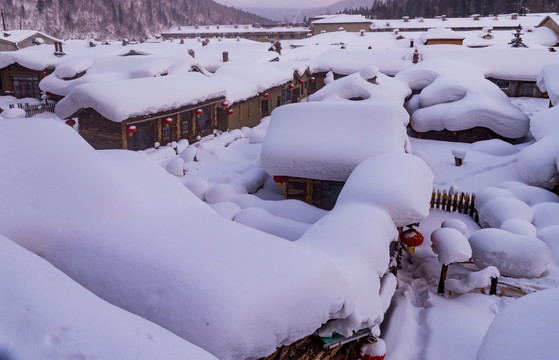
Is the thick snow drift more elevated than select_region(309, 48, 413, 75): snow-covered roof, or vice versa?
select_region(309, 48, 413, 75): snow-covered roof

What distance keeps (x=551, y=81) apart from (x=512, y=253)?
539 inches

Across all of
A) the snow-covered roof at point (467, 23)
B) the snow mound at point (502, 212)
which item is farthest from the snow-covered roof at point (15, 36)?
the snow mound at point (502, 212)

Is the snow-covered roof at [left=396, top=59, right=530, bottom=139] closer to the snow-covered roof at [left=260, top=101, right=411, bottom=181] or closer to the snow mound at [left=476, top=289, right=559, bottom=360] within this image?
the snow-covered roof at [left=260, top=101, right=411, bottom=181]

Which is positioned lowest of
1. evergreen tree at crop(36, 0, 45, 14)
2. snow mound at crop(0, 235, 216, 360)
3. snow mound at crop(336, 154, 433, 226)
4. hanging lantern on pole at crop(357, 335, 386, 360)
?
hanging lantern on pole at crop(357, 335, 386, 360)

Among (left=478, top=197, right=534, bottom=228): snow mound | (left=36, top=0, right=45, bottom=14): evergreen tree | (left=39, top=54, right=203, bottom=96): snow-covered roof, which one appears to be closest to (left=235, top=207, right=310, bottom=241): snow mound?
(left=478, top=197, right=534, bottom=228): snow mound

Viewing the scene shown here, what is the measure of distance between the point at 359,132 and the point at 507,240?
16.3ft

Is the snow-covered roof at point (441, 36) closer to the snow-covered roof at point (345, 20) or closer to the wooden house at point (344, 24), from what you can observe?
the wooden house at point (344, 24)

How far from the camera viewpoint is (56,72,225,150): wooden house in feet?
57.7

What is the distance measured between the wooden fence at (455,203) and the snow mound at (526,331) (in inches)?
432

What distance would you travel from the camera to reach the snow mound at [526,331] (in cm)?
308

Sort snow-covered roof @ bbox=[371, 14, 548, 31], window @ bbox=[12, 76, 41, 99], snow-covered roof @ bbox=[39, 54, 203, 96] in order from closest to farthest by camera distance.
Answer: snow-covered roof @ bbox=[39, 54, 203, 96] → window @ bbox=[12, 76, 41, 99] → snow-covered roof @ bbox=[371, 14, 548, 31]

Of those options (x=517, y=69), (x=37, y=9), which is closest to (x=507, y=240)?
(x=517, y=69)

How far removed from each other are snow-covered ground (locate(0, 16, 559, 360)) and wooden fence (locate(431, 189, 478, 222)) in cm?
32

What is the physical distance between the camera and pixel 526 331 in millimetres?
3352
